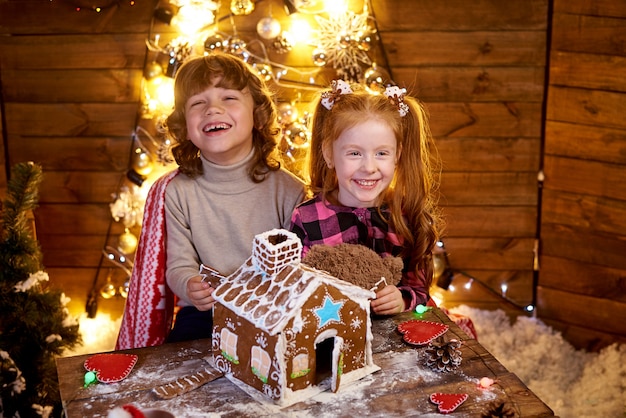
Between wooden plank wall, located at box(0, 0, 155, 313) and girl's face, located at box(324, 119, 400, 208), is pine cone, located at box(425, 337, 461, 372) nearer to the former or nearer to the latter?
girl's face, located at box(324, 119, 400, 208)

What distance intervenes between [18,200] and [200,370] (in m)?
0.85

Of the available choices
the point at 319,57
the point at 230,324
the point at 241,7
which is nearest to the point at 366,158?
the point at 230,324

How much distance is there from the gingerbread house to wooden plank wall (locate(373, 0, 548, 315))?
54.2 inches

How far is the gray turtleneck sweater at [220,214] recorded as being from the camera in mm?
2092

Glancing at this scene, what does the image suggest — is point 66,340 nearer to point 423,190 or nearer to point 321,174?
point 321,174

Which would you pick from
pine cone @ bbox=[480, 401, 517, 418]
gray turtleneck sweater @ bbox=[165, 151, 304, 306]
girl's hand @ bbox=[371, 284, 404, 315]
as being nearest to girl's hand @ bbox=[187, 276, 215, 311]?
gray turtleneck sweater @ bbox=[165, 151, 304, 306]

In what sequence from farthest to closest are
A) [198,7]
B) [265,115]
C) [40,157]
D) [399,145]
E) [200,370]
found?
[40,157], [198,7], [265,115], [399,145], [200,370]

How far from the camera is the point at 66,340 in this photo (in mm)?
2137

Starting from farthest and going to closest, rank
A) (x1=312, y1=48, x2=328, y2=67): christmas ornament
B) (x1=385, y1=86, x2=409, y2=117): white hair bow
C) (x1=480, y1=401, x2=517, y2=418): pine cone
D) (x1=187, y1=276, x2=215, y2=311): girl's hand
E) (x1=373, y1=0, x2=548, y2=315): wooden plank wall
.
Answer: (x1=373, y1=0, x2=548, y2=315): wooden plank wall → (x1=312, y1=48, x2=328, y2=67): christmas ornament → (x1=385, y1=86, x2=409, y2=117): white hair bow → (x1=187, y1=276, x2=215, y2=311): girl's hand → (x1=480, y1=401, x2=517, y2=418): pine cone

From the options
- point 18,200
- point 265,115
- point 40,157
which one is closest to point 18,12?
point 40,157

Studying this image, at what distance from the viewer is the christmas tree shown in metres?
2.00

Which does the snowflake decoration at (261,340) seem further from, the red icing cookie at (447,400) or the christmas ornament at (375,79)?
the christmas ornament at (375,79)

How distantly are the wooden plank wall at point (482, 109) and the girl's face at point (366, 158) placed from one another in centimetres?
89

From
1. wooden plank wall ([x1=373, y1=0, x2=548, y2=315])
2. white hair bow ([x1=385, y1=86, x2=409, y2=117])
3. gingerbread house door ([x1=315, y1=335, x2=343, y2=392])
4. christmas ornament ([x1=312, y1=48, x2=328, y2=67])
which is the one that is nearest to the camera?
gingerbread house door ([x1=315, y1=335, x2=343, y2=392])
